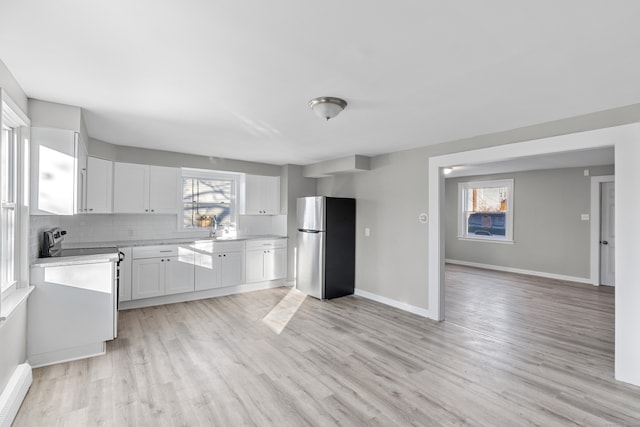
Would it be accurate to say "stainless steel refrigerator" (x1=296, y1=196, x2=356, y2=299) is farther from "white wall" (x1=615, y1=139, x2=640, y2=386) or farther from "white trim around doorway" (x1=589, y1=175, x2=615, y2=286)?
"white trim around doorway" (x1=589, y1=175, x2=615, y2=286)

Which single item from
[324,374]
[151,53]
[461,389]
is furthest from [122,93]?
A: [461,389]

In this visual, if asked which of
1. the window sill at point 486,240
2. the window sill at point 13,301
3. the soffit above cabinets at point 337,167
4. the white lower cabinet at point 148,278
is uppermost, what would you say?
the soffit above cabinets at point 337,167

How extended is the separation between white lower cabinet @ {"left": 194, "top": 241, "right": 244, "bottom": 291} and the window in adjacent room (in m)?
0.61

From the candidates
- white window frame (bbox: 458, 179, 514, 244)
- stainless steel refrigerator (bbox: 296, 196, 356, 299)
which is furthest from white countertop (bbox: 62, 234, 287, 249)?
white window frame (bbox: 458, 179, 514, 244)

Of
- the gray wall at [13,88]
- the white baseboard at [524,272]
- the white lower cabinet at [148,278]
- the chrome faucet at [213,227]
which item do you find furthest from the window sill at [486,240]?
the gray wall at [13,88]

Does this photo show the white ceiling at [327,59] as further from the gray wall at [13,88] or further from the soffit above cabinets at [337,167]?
the soffit above cabinets at [337,167]

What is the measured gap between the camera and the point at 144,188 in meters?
4.57

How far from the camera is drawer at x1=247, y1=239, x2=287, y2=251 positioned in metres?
5.41

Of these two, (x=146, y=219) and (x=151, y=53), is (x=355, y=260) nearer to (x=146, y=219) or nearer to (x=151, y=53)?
(x=146, y=219)

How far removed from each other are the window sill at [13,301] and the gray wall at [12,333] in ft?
0.19

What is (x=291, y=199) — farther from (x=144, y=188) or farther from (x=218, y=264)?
(x=144, y=188)

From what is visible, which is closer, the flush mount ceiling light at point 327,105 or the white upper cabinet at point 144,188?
the flush mount ceiling light at point 327,105

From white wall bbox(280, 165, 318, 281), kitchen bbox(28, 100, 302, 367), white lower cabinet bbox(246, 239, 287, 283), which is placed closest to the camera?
kitchen bbox(28, 100, 302, 367)

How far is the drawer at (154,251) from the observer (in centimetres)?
432
